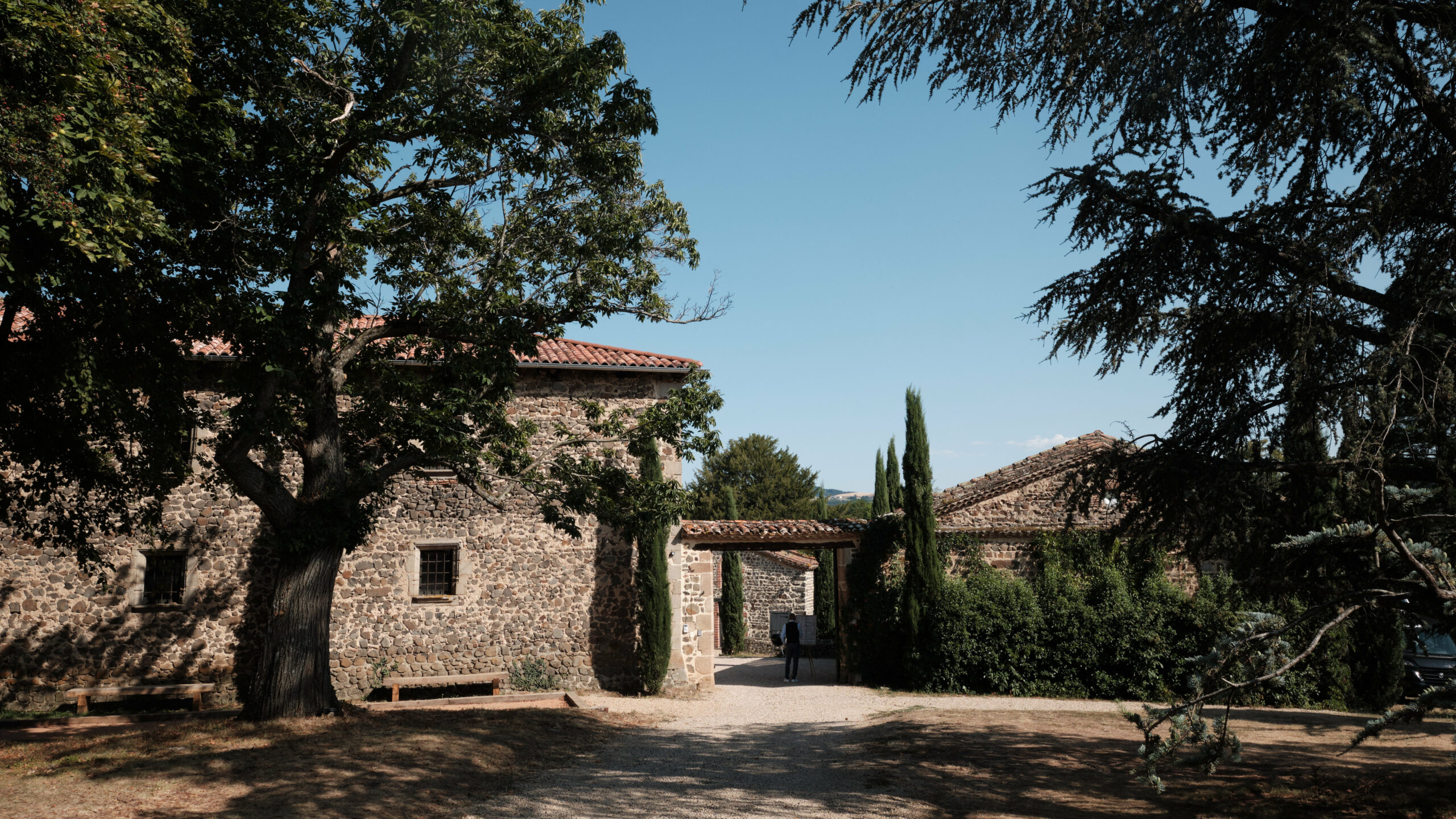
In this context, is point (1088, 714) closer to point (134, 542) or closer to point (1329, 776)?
point (1329, 776)

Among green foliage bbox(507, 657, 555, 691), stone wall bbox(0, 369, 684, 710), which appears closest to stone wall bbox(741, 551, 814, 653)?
stone wall bbox(0, 369, 684, 710)

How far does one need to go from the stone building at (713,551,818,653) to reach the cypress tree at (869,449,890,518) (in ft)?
9.52

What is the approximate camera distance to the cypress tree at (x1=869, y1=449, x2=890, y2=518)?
2508 centimetres

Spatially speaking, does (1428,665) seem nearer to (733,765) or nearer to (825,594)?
(733,765)

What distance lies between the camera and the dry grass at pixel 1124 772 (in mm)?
6020

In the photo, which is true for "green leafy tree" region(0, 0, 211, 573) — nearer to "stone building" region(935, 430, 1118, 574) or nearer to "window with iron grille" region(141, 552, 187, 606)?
"window with iron grille" region(141, 552, 187, 606)

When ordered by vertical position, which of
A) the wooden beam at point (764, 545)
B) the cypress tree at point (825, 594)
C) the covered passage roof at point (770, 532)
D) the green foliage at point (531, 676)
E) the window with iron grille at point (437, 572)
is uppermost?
the covered passage roof at point (770, 532)

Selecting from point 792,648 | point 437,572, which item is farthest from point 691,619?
point 437,572

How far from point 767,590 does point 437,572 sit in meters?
14.3

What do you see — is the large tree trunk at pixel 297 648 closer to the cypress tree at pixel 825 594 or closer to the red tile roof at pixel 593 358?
the red tile roof at pixel 593 358

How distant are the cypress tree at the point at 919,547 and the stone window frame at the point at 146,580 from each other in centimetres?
1202

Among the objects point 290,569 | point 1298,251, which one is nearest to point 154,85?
point 290,569

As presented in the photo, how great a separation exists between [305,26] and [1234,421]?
9562 mm


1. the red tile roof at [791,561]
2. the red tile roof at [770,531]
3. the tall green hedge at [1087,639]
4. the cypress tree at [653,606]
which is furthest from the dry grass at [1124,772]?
the red tile roof at [791,561]
